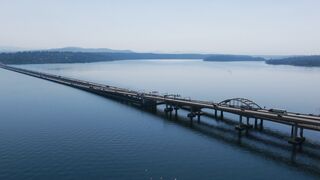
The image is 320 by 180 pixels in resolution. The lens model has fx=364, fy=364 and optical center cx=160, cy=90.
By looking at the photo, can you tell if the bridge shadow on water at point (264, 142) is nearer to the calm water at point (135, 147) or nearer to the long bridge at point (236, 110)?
the calm water at point (135, 147)

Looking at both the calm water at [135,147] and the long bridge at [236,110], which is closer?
the calm water at [135,147]

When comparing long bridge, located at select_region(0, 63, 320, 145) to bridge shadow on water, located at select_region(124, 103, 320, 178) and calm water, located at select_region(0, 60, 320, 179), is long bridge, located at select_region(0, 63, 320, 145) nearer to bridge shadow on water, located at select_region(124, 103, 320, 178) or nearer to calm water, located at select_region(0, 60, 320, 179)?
bridge shadow on water, located at select_region(124, 103, 320, 178)

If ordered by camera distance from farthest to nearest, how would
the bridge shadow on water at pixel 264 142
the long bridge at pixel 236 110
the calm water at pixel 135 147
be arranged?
1. the long bridge at pixel 236 110
2. the bridge shadow on water at pixel 264 142
3. the calm water at pixel 135 147

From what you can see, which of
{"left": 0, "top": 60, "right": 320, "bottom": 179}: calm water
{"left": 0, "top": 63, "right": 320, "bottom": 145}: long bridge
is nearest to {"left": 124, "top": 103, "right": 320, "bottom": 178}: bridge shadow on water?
{"left": 0, "top": 60, "right": 320, "bottom": 179}: calm water

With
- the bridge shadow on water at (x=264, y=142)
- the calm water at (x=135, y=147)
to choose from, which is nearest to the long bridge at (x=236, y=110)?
the bridge shadow on water at (x=264, y=142)

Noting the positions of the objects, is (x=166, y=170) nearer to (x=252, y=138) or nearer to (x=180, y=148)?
(x=180, y=148)

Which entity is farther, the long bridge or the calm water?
the long bridge

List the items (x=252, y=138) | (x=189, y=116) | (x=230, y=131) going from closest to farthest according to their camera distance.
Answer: (x=252, y=138)
(x=230, y=131)
(x=189, y=116)

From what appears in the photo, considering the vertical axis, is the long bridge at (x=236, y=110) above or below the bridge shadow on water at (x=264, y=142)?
above

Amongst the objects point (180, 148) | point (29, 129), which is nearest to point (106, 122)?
point (29, 129)
